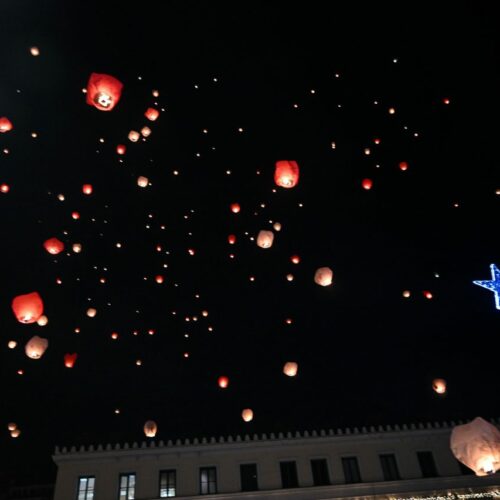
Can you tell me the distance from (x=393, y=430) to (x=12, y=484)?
819 inches

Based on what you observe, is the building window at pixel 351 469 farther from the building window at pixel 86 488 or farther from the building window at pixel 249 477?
the building window at pixel 86 488

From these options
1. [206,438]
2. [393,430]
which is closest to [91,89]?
[206,438]

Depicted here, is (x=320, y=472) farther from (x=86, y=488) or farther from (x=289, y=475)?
(x=86, y=488)

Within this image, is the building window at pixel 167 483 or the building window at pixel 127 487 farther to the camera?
the building window at pixel 167 483

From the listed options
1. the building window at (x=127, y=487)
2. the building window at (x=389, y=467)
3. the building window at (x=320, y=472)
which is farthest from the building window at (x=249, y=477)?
the building window at (x=389, y=467)

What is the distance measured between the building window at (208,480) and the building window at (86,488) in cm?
522

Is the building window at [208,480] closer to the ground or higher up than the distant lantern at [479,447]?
higher up

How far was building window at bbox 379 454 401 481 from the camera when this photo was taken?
26172mm

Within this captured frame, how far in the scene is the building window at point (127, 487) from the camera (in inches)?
977

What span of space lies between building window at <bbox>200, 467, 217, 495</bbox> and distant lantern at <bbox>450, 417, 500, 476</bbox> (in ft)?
65.3

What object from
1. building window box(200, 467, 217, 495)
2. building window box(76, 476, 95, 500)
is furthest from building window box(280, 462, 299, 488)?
building window box(76, 476, 95, 500)

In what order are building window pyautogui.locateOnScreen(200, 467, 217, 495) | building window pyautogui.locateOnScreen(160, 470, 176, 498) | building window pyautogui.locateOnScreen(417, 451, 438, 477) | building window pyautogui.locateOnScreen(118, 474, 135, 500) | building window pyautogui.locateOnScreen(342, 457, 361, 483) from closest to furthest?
building window pyautogui.locateOnScreen(118, 474, 135, 500), building window pyautogui.locateOnScreen(160, 470, 176, 498), building window pyautogui.locateOnScreen(200, 467, 217, 495), building window pyautogui.locateOnScreen(342, 457, 361, 483), building window pyautogui.locateOnScreen(417, 451, 438, 477)

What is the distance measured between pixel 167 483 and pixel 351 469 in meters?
9.21

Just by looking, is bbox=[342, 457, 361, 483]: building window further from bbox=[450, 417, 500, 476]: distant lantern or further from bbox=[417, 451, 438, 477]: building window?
bbox=[450, 417, 500, 476]: distant lantern
